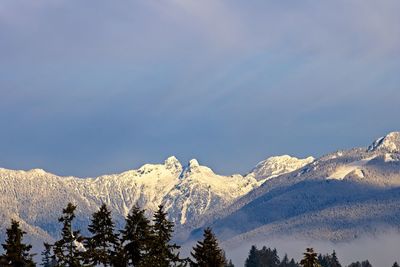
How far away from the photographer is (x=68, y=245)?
224 ft

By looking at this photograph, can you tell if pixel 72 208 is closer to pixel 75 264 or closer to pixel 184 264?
pixel 75 264

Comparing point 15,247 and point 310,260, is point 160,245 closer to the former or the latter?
point 310,260

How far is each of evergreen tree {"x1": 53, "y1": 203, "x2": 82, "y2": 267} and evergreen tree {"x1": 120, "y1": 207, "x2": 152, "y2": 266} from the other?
707 centimetres

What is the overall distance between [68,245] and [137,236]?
27.2 feet

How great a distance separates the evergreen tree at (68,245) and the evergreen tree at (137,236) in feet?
23.2

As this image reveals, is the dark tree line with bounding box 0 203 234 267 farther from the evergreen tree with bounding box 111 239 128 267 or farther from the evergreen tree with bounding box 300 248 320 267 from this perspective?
the evergreen tree with bounding box 300 248 320 267

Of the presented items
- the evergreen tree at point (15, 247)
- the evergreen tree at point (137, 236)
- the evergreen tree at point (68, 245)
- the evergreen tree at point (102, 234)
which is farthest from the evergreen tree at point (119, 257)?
the evergreen tree at point (15, 247)

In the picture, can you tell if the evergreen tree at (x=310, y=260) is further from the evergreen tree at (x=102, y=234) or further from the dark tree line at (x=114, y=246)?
the evergreen tree at (x=102, y=234)

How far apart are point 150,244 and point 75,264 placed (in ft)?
29.5

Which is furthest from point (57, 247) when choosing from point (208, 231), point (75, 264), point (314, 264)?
point (314, 264)

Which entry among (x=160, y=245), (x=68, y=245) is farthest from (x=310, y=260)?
(x=68, y=245)

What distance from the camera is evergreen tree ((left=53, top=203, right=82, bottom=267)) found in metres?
66.7

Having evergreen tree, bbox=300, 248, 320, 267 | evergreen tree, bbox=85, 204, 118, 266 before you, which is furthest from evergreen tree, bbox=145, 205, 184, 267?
evergreen tree, bbox=300, 248, 320, 267

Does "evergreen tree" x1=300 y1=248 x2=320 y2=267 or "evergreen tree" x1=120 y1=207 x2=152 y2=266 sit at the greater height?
"evergreen tree" x1=120 y1=207 x2=152 y2=266
